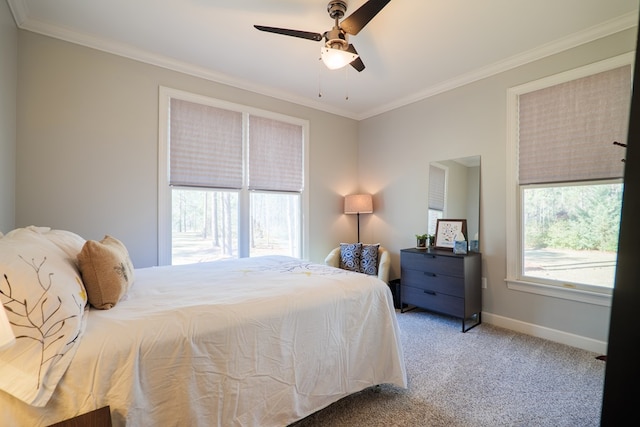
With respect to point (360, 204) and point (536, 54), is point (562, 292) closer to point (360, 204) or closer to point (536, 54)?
point (536, 54)

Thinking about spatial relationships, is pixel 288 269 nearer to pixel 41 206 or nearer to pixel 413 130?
pixel 41 206

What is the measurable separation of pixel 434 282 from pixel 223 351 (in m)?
2.62

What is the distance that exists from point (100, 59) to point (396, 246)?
3957mm

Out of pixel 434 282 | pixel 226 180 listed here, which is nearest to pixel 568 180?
pixel 434 282

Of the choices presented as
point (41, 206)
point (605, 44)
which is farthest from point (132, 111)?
point (605, 44)

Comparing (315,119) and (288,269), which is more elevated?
(315,119)

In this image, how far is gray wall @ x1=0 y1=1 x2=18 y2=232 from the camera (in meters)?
2.01

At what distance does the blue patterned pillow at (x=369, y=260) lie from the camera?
3.84 meters

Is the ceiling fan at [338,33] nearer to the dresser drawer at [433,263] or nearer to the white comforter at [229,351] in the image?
the white comforter at [229,351]

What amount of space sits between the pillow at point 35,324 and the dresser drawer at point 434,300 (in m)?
3.08

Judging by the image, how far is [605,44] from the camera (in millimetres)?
2492

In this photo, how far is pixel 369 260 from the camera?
12.7ft

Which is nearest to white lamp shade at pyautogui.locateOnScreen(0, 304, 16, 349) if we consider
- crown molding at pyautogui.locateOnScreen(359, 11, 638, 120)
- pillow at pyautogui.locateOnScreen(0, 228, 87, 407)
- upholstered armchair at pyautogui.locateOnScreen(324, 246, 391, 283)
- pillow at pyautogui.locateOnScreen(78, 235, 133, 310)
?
pillow at pyautogui.locateOnScreen(0, 228, 87, 407)

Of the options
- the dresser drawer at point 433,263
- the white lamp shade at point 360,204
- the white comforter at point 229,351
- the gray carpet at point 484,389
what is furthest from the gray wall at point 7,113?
the dresser drawer at point 433,263
